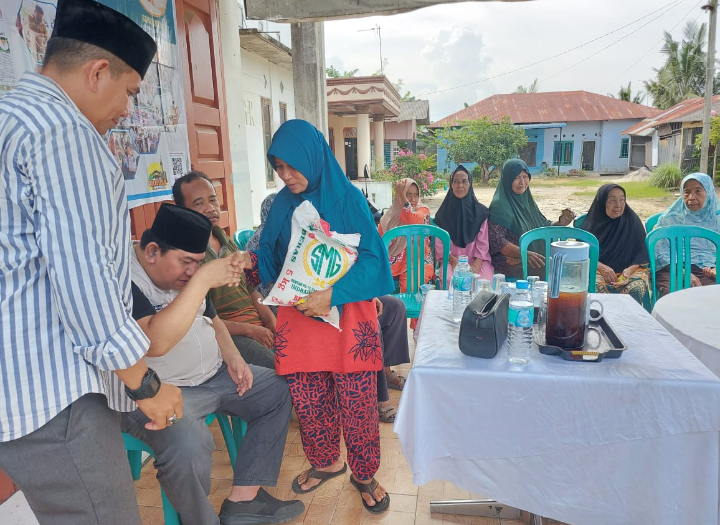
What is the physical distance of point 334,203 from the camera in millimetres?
1854

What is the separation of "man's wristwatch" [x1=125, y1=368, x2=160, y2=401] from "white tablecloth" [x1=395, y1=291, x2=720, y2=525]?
0.79m

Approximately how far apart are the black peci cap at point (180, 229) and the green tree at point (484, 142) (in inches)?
760

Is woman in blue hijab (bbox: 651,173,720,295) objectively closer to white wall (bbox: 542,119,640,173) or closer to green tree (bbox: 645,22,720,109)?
white wall (bbox: 542,119,640,173)

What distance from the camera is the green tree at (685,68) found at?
1020 inches

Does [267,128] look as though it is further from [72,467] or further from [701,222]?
[72,467]

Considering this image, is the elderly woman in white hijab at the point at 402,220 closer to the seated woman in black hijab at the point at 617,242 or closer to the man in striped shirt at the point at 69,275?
the seated woman in black hijab at the point at 617,242

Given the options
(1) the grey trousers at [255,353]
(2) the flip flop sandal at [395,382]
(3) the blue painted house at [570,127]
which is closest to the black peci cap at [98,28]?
(1) the grey trousers at [255,353]

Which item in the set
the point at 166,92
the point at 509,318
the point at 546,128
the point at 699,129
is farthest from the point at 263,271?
the point at 546,128

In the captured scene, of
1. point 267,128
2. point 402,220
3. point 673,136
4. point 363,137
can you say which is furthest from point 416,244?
point 673,136

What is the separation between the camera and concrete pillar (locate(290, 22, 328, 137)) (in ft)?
13.1

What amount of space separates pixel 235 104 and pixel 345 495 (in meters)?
3.39

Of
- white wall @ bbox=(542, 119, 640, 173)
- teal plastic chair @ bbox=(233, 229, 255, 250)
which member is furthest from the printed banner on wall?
white wall @ bbox=(542, 119, 640, 173)

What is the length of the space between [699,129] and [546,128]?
8195mm

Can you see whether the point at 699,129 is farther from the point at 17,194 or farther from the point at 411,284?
the point at 17,194
